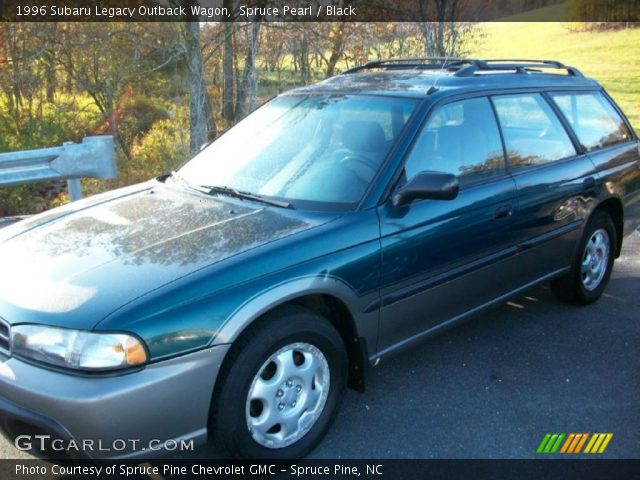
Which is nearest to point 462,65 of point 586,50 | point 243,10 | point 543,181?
point 543,181

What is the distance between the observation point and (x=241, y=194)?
328 cm

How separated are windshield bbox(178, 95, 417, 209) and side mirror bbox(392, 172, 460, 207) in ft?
0.67

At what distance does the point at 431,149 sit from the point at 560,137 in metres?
1.42

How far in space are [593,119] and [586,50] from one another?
3212 centimetres

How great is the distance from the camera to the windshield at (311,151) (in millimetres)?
3154

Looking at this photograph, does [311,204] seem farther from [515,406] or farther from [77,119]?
[77,119]

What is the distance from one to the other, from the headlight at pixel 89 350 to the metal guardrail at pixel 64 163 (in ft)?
11.5

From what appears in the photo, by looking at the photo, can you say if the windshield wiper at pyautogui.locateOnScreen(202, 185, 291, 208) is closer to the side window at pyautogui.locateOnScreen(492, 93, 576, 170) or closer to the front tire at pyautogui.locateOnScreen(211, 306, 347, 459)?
the front tire at pyautogui.locateOnScreen(211, 306, 347, 459)

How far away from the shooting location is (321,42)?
1135 centimetres

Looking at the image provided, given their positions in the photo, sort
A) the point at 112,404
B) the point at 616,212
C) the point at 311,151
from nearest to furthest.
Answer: the point at 112,404 → the point at 311,151 → the point at 616,212

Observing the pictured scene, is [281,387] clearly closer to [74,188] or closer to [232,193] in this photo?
[232,193]

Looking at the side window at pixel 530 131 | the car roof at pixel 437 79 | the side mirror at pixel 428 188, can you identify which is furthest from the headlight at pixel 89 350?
the side window at pixel 530 131

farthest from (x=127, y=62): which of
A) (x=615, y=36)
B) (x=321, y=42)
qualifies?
(x=615, y=36)

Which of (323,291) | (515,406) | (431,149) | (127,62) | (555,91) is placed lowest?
(515,406)
